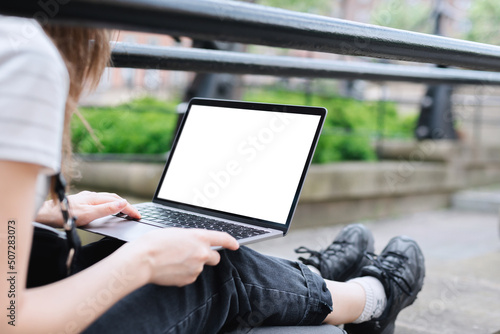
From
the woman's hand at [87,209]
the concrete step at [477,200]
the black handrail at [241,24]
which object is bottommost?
the concrete step at [477,200]

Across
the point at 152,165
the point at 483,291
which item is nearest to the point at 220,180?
the point at 483,291

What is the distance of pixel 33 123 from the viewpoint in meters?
0.85

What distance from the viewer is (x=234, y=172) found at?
1536mm

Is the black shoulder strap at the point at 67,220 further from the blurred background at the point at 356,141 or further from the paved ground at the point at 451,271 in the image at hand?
the blurred background at the point at 356,141

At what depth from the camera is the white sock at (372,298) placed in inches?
64.1

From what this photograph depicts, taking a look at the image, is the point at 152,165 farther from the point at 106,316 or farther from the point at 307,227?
the point at 106,316

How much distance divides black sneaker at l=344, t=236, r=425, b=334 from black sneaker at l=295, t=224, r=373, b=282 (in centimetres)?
11

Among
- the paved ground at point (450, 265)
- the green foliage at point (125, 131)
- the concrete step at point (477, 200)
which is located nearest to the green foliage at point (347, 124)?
the paved ground at point (450, 265)

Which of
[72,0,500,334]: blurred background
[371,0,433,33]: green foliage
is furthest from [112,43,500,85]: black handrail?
[371,0,433,33]: green foliage

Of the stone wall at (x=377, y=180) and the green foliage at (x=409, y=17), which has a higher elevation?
the green foliage at (x=409, y=17)

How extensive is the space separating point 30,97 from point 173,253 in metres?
0.37

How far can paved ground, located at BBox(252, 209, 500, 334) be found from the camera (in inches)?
79.9

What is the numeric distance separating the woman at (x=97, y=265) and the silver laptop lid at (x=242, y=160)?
0.46ft

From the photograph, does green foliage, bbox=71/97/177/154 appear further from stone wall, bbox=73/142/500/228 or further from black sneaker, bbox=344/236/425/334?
black sneaker, bbox=344/236/425/334
